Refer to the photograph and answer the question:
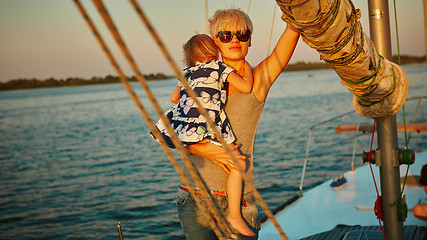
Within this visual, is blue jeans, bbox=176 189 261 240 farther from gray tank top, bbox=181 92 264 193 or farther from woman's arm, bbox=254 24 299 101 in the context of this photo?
woman's arm, bbox=254 24 299 101

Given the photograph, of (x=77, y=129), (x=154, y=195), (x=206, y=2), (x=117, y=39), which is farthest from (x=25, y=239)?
(x=77, y=129)

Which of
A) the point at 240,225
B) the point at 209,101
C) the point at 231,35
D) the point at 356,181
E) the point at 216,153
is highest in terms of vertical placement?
the point at 231,35

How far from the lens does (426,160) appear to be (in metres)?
6.72

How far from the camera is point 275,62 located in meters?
1.71

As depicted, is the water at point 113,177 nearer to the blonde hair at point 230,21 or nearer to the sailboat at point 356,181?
the sailboat at point 356,181

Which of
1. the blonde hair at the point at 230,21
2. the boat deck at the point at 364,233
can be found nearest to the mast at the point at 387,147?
the boat deck at the point at 364,233

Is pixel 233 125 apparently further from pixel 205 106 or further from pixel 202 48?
pixel 202 48

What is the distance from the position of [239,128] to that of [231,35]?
40cm

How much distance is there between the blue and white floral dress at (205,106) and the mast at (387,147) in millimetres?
1078

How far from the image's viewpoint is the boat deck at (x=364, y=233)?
3.24 metres

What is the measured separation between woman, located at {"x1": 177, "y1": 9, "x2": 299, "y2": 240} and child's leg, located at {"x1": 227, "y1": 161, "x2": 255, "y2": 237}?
3 centimetres

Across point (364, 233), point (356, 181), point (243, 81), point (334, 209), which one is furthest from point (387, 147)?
point (356, 181)

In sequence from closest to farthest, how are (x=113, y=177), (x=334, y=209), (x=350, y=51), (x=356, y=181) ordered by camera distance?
(x=350, y=51) < (x=334, y=209) < (x=356, y=181) < (x=113, y=177)

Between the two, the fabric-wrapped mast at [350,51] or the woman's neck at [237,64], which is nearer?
the fabric-wrapped mast at [350,51]
